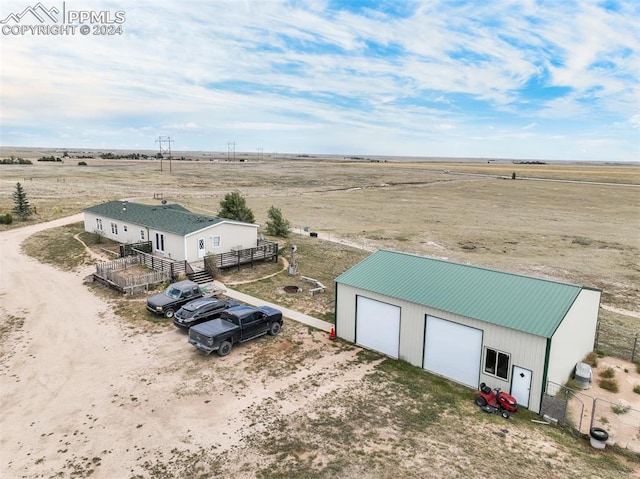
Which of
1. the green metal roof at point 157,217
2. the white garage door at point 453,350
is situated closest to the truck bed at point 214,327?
the white garage door at point 453,350

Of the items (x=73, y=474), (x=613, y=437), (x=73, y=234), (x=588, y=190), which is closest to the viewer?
A: (x=73, y=474)

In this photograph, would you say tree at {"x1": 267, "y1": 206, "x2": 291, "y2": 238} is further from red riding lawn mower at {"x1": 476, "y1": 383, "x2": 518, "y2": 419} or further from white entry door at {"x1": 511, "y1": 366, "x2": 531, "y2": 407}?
white entry door at {"x1": 511, "y1": 366, "x2": 531, "y2": 407}

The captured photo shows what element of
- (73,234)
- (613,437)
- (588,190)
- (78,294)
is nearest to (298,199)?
(73,234)

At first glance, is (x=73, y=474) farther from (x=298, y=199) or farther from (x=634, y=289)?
(x=298, y=199)

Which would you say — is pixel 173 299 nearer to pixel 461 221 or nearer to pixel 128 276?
pixel 128 276

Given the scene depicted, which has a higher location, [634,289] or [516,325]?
[516,325]

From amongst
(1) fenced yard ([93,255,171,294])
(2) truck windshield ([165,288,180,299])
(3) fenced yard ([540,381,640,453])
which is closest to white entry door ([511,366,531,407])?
(3) fenced yard ([540,381,640,453])
